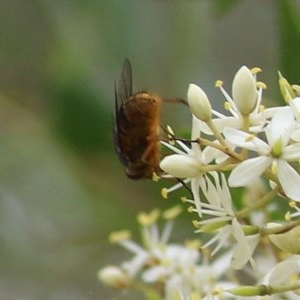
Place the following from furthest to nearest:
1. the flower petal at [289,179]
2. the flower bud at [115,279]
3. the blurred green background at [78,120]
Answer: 1. the blurred green background at [78,120]
2. the flower bud at [115,279]
3. the flower petal at [289,179]

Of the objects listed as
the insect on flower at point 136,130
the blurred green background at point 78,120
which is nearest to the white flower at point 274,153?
the insect on flower at point 136,130

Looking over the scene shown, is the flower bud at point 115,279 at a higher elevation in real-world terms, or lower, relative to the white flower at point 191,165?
higher

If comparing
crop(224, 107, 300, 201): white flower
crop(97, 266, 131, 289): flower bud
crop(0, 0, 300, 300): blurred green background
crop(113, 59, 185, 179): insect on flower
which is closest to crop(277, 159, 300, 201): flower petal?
crop(224, 107, 300, 201): white flower

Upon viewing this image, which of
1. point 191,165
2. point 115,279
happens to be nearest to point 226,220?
point 191,165

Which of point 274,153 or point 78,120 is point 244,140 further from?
point 78,120

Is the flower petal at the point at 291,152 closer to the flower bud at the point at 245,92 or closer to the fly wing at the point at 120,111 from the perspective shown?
the flower bud at the point at 245,92

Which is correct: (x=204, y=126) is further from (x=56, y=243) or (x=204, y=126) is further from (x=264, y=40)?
(x=264, y=40)

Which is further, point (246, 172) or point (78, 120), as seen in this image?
point (78, 120)

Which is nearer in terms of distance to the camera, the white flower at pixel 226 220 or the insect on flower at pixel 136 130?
the white flower at pixel 226 220
